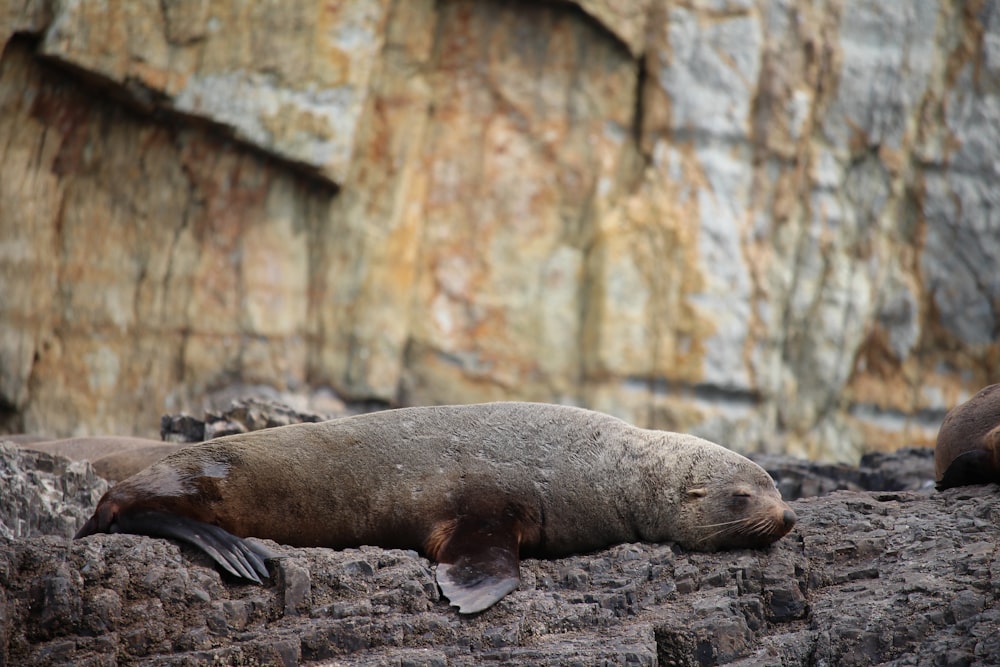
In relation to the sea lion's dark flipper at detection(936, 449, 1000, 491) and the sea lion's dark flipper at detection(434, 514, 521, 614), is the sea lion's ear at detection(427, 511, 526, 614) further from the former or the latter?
the sea lion's dark flipper at detection(936, 449, 1000, 491)

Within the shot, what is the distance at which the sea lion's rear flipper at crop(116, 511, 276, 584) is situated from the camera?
167 inches

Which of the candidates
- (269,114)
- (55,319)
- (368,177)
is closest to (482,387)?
(368,177)

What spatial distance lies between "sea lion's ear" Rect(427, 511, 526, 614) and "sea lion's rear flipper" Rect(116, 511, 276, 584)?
74cm

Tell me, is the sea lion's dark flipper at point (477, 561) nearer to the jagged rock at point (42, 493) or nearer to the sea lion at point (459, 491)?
the sea lion at point (459, 491)

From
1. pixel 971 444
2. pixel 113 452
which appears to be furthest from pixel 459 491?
pixel 113 452

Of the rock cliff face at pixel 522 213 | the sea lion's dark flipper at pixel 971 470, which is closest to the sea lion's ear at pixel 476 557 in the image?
the sea lion's dark flipper at pixel 971 470

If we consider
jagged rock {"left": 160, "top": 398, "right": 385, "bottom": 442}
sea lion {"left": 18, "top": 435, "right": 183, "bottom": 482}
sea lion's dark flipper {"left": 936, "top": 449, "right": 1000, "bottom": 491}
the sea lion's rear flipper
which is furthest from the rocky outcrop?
jagged rock {"left": 160, "top": 398, "right": 385, "bottom": 442}

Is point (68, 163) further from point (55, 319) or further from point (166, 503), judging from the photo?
point (166, 503)

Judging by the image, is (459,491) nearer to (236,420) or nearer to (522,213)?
(236,420)

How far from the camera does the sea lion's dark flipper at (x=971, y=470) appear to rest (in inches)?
229

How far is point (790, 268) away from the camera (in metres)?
15.6

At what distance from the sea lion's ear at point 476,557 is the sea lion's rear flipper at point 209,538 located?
2.44ft

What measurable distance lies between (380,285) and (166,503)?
9.87m

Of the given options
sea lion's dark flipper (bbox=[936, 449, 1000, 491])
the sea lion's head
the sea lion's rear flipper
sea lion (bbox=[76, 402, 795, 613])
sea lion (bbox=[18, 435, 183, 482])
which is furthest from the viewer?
sea lion (bbox=[18, 435, 183, 482])
